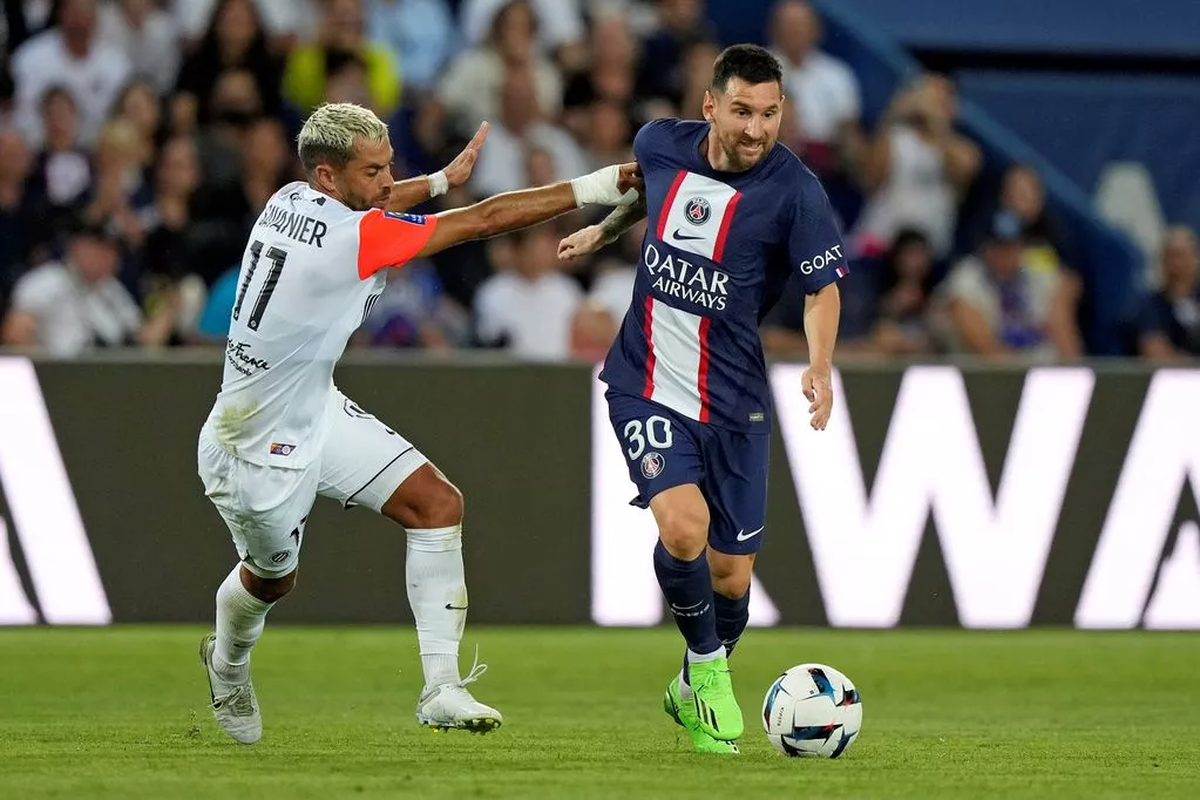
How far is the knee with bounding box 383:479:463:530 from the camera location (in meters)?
7.41

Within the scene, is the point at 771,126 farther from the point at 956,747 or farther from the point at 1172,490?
the point at 1172,490

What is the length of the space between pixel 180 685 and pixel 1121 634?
221 inches

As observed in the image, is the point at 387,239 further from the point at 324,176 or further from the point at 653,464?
the point at 653,464

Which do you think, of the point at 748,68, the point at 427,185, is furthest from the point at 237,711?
the point at 748,68

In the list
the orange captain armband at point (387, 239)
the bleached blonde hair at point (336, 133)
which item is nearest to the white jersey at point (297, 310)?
the orange captain armband at point (387, 239)

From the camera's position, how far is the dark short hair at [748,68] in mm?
7309

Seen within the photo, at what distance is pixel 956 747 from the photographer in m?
7.68

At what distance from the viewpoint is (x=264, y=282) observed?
7.18 m

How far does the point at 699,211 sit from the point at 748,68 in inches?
21.6

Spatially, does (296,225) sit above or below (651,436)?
above

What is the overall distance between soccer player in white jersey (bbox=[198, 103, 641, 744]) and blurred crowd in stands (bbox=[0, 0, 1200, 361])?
523 cm

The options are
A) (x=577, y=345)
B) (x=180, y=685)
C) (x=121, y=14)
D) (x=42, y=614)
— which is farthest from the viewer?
(x=121, y=14)

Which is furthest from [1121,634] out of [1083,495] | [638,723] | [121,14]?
[121,14]

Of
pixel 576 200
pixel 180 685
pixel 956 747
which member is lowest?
pixel 180 685
